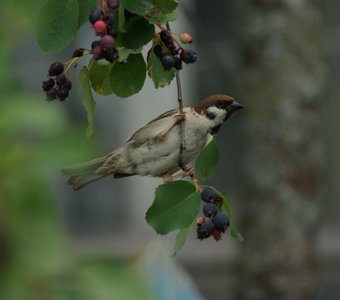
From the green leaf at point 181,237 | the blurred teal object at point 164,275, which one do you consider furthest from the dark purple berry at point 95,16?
the blurred teal object at point 164,275

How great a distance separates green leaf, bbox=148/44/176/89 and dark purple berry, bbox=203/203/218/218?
21 centimetres

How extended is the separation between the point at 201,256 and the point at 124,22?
7.03 m

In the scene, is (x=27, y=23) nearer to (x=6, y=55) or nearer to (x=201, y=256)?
(x=6, y=55)

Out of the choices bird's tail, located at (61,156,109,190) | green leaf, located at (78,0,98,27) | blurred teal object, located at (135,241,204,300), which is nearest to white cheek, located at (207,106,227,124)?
bird's tail, located at (61,156,109,190)

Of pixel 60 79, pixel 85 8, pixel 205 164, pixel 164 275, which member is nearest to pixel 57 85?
pixel 60 79

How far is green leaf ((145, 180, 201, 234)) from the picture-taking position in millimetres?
1666

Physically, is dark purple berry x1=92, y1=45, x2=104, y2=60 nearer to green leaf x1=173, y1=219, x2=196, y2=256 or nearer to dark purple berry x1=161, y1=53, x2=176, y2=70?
dark purple berry x1=161, y1=53, x2=176, y2=70

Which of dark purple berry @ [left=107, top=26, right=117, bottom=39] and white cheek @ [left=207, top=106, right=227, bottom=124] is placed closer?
dark purple berry @ [left=107, top=26, right=117, bottom=39]

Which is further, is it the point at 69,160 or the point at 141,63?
the point at 141,63

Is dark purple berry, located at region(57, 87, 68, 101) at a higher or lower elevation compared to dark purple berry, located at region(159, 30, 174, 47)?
lower

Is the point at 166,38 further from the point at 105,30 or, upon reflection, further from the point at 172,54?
the point at 105,30

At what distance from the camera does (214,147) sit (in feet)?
5.67

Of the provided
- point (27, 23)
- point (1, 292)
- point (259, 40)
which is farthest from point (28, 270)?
point (259, 40)

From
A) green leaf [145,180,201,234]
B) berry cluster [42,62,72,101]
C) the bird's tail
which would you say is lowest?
the bird's tail
